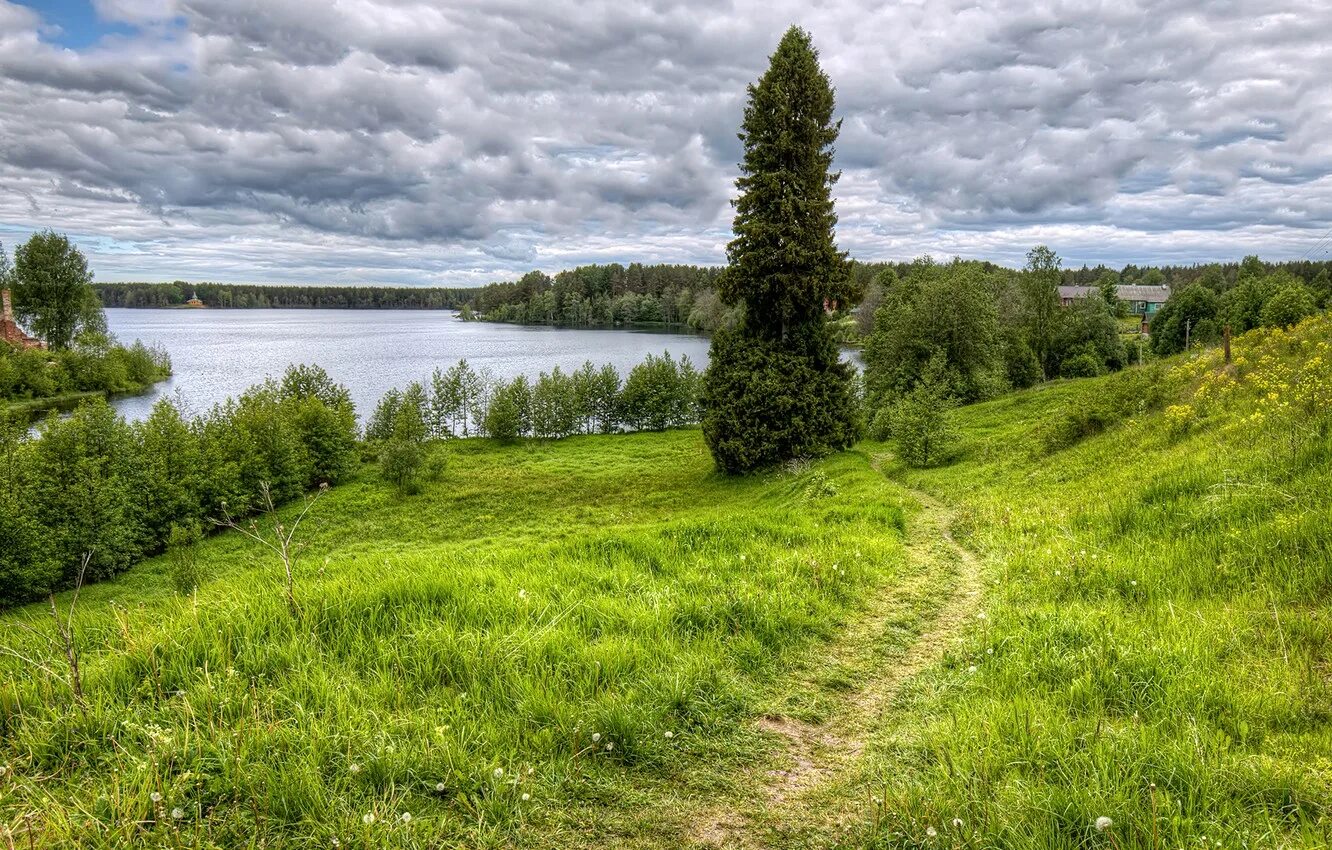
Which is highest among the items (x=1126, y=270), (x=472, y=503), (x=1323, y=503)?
(x=1126, y=270)

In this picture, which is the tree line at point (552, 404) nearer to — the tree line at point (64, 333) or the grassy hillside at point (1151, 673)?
the tree line at point (64, 333)

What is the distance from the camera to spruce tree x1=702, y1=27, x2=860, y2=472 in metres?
25.1

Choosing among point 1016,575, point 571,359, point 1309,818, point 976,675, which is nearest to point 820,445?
point 1016,575

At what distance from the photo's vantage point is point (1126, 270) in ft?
605

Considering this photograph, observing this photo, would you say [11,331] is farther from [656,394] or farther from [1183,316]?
[1183,316]

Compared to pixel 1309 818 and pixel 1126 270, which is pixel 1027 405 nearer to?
pixel 1309 818

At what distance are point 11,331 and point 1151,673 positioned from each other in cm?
10034

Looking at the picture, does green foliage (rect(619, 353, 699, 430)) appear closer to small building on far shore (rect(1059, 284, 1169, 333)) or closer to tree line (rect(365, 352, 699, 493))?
tree line (rect(365, 352, 699, 493))

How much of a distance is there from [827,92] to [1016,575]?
77.2 feet

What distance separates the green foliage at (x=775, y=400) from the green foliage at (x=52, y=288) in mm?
87354

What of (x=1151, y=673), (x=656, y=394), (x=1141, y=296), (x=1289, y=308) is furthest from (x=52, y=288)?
(x=1141, y=296)

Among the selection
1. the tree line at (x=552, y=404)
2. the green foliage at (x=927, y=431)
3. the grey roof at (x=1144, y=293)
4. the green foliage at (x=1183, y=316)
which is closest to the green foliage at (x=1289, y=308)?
the green foliage at (x=927, y=431)

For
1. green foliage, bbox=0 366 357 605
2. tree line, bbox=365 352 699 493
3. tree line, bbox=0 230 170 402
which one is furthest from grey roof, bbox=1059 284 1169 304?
tree line, bbox=0 230 170 402

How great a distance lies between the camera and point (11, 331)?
69.0 metres
